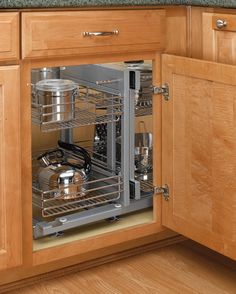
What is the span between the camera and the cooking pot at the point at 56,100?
2.10m

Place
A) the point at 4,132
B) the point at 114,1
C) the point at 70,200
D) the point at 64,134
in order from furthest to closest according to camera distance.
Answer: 1. the point at 64,134
2. the point at 70,200
3. the point at 114,1
4. the point at 4,132

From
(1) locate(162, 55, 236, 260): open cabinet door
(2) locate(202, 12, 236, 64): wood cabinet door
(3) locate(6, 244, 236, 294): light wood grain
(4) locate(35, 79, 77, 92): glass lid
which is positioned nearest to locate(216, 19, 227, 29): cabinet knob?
(2) locate(202, 12, 236, 64): wood cabinet door

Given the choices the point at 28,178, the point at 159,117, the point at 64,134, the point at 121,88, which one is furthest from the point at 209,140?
the point at 64,134

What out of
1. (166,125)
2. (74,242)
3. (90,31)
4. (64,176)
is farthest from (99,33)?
(74,242)

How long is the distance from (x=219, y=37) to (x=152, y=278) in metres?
0.82

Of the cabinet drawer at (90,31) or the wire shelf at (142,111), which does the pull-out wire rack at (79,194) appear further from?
the cabinet drawer at (90,31)

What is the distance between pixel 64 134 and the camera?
8.18 ft

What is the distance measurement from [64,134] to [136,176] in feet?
1.16

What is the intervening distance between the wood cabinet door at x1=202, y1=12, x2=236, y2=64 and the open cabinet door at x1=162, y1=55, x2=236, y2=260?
0.34ft

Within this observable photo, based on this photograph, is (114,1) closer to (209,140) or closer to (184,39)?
(184,39)

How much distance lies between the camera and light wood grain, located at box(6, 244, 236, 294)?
6.68 ft

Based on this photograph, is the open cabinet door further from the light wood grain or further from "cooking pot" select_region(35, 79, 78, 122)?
"cooking pot" select_region(35, 79, 78, 122)

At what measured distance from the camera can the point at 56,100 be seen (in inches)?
83.2

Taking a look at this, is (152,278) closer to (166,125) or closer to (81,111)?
(166,125)
